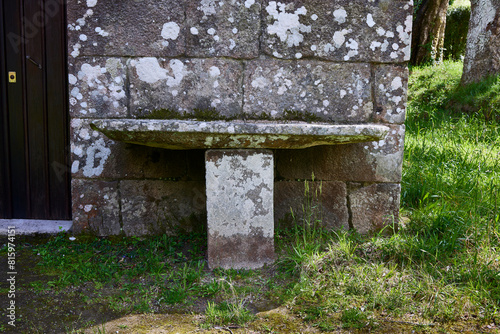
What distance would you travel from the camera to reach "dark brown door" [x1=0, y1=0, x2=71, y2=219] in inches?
126

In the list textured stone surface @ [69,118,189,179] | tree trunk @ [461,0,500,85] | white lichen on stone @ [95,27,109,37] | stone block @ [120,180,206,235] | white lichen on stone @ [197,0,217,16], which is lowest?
stone block @ [120,180,206,235]

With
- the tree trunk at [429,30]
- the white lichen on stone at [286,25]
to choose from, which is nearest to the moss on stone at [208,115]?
the white lichen on stone at [286,25]

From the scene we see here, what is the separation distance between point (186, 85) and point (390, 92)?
137cm

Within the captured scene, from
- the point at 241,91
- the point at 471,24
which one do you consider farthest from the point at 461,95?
the point at 241,91

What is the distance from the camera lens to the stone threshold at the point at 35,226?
310 cm

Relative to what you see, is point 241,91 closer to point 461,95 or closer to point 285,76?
point 285,76

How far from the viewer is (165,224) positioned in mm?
3031

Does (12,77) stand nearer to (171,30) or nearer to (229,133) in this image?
(171,30)

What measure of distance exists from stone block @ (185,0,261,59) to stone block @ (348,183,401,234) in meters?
1.20

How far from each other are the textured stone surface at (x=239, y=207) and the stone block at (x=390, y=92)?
91 cm

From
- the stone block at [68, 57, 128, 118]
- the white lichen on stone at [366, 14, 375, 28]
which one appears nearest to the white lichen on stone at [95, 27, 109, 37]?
the stone block at [68, 57, 128, 118]

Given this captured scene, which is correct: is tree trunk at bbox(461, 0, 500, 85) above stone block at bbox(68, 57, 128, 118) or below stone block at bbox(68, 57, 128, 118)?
above

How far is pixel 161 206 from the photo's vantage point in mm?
3014

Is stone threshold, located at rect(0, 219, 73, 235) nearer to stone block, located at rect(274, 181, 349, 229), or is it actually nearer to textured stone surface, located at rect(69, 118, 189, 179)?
textured stone surface, located at rect(69, 118, 189, 179)
